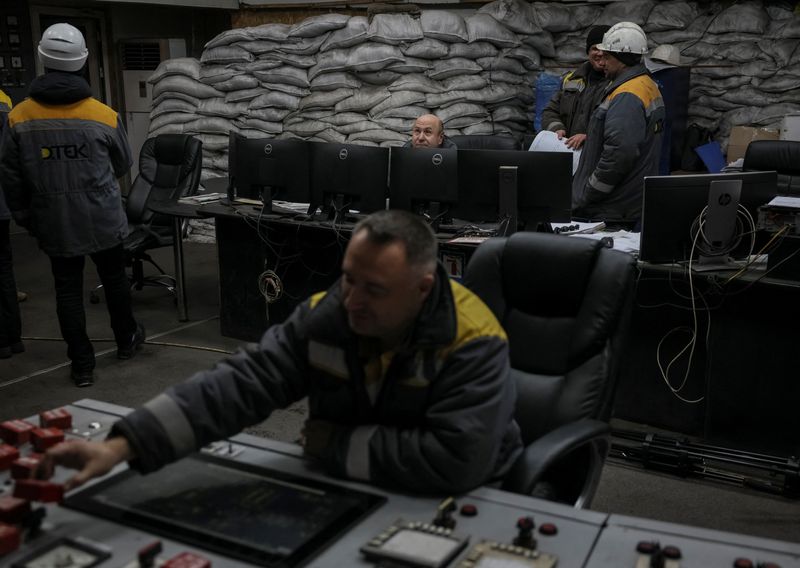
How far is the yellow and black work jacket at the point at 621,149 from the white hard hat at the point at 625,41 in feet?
0.31

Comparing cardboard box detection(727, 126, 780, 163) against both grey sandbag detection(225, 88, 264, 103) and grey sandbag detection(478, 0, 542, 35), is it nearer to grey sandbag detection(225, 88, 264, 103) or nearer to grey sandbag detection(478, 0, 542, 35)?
grey sandbag detection(478, 0, 542, 35)

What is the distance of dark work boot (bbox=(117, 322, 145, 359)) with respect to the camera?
4.46 meters

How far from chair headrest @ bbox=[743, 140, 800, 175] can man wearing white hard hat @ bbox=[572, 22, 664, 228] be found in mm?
580

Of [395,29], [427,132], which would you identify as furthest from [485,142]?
[395,29]

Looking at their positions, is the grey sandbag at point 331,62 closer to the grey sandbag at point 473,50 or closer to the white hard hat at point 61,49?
the grey sandbag at point 473,50

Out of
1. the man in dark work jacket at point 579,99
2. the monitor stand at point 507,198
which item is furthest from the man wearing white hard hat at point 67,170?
the man in dark work jacket at point 579,99

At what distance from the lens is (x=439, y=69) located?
629 centimetres

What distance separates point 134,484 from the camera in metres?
1.57

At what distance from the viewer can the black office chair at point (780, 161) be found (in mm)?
4387

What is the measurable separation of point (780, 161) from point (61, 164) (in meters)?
3.57

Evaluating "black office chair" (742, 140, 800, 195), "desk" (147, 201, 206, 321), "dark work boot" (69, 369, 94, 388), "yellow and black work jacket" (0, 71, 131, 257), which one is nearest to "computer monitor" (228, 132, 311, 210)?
"desk" (147, 201, 206, 321)

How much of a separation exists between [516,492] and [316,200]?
2756 millimetres

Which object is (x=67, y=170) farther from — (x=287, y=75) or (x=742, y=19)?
(x=742, y=19)

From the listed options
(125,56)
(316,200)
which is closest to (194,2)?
(125,56)
